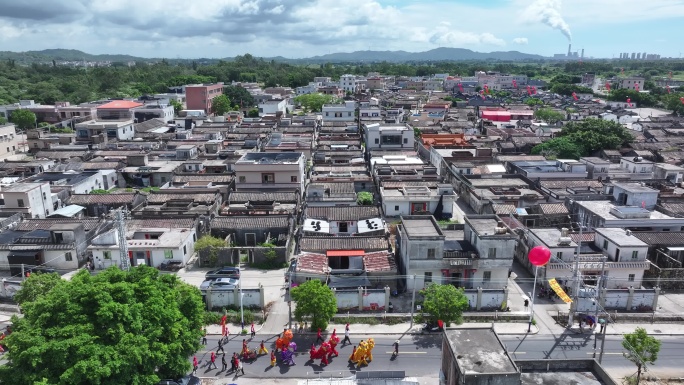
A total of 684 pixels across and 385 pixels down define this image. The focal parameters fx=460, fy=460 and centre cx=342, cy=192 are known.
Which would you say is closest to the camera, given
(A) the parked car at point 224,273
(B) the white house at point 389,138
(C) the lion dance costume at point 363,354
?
(C) the lion dance costume at point 363,354

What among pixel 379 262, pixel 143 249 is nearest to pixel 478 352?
pixel 379 262

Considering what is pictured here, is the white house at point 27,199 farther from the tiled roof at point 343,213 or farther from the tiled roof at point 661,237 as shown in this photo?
the tiled roof at point 661,237

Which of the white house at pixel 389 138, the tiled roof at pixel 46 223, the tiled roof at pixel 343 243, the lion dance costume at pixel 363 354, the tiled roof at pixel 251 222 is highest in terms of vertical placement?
the white house at pixel 389 138

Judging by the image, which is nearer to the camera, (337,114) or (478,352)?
(478,352)

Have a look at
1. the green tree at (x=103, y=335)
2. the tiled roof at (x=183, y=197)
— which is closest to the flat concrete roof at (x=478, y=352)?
the green tree at (x=103, y=335)

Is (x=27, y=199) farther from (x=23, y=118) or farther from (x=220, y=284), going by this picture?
(x=23, y=118)

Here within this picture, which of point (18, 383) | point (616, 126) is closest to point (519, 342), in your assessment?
point (18, 383)
